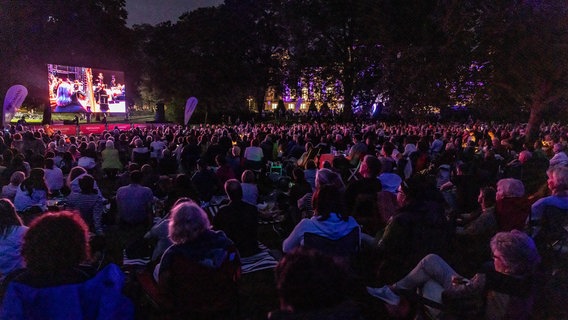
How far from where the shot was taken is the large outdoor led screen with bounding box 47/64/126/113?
89.2ft

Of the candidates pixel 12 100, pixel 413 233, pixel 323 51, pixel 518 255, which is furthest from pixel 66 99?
pixel 518 255

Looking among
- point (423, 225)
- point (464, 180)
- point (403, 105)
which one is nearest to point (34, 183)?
point (423, 225)

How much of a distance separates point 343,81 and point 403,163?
2818cm

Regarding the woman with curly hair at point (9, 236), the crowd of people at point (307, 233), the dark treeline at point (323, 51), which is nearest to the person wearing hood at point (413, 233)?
the crowd of people at point (307, 233)

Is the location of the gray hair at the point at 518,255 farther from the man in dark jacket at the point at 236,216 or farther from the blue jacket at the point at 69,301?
the man in dark jacket at the point at 236,216

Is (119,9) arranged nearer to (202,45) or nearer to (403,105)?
(202,45)

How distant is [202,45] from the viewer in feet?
136

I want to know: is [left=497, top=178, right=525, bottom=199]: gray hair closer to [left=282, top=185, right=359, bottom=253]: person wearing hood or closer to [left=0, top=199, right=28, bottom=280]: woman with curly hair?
[left=282, top=185, right=359, bottom=253]: person wearing hood

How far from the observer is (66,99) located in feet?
90.8

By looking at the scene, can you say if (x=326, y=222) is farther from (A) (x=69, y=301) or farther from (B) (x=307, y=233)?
(A) (x=69, y=301)

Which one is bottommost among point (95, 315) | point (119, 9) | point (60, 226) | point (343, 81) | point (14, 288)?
point (95, 315)

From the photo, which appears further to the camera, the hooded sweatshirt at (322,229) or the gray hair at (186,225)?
the hooded sweatshirt at (322,229)

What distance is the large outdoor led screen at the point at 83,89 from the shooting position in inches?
1070

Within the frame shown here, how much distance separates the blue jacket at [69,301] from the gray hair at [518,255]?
8.46ft
